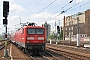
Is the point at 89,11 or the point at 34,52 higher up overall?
the point at 89,11

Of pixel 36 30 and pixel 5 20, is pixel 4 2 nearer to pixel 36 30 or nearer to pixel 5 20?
pixel 5 20

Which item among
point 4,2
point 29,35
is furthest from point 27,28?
point 4,2

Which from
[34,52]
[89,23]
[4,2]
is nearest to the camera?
[4,2]

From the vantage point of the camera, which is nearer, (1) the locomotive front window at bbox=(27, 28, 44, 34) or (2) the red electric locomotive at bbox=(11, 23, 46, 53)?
(2) the red electric locomotive at bbox=(11, 23, 46, 53)

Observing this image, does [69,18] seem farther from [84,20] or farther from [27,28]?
[27,28]

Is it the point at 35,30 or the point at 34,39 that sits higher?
the point at 35,30

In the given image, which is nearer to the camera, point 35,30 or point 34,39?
point 34,39

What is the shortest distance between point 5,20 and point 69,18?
101 metres

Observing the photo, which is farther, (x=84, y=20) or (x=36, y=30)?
(x=84, y=20)

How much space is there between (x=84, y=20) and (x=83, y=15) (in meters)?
2.97

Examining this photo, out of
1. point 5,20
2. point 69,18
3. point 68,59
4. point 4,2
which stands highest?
point 69,18

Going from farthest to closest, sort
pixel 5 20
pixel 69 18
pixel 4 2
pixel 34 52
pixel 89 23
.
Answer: pixel 69 18 < pixel 89 23 < pixel 34 52 < pixel 5 20 < pixel 4 2

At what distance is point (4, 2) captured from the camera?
17.2 meters

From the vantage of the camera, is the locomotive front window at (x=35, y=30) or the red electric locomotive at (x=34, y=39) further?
the locomotive front window at (x=35, y=30)
